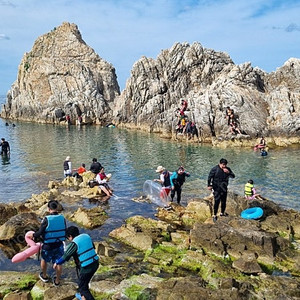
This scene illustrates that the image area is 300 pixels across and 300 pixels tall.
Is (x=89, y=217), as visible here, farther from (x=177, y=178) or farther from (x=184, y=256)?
(x=184, y=256)

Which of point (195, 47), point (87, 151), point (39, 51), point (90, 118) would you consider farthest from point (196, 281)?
point (39, 51)

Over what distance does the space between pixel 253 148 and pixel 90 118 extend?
188 feet

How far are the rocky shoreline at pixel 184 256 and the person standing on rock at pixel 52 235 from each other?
0.75 metres

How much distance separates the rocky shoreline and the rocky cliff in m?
37.1

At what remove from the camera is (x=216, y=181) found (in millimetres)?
15641

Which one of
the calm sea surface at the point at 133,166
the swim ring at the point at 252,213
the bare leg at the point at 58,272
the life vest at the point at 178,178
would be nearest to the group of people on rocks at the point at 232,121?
the calm sea surface at the point at 133,166

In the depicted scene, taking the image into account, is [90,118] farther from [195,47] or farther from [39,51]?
[39,51]

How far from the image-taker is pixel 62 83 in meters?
107

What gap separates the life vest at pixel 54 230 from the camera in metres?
9.86

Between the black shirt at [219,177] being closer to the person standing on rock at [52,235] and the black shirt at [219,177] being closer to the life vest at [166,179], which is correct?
the life vest at [166,179]

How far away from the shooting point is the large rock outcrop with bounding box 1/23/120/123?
98.6m

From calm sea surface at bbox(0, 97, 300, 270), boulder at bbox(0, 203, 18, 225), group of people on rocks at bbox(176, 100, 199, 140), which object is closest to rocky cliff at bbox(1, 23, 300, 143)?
group of people on rocks at bbox(176, 100, 199, 140)

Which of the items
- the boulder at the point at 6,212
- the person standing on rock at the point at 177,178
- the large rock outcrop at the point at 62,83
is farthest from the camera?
the large rock outcrop at the point at 62,83

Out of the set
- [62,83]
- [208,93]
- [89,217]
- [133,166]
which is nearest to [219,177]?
[89,217]
